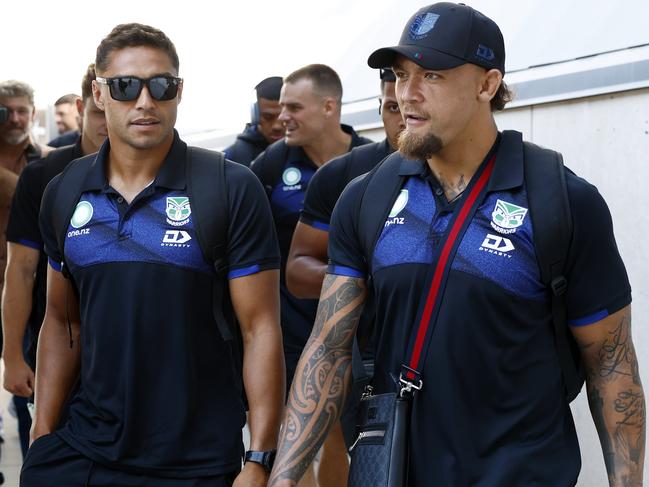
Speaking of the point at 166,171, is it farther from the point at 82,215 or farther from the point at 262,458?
the point at 262,458

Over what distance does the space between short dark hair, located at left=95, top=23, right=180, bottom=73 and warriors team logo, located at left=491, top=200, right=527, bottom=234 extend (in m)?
1.53

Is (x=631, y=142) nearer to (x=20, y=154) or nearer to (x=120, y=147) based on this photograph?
(x=120, y=147)

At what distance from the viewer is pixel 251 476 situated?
3754 millimetres

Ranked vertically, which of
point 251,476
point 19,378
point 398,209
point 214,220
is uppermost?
point 398,209

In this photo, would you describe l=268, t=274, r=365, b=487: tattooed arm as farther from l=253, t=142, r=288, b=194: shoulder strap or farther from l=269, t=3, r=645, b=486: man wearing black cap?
l=253, t=142, r=288, b=194: shoulder strap

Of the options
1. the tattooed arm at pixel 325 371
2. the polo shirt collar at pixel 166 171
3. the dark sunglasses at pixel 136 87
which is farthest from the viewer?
the dark sunglasses at pixel 136 87

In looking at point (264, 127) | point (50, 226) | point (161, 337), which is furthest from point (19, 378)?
point (264, 127)

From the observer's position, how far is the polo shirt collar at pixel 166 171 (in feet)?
13.1

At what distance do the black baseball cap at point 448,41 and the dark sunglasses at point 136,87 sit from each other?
37.7 inches

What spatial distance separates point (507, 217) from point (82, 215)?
1.56 metres

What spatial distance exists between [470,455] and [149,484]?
120 centimetres

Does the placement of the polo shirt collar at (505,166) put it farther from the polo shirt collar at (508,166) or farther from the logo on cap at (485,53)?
the logo on cap at (485,53)

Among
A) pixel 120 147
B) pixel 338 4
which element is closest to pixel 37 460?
pixel 120 147

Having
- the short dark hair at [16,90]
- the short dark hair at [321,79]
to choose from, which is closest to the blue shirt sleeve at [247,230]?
the short dark hair at [321,79]
